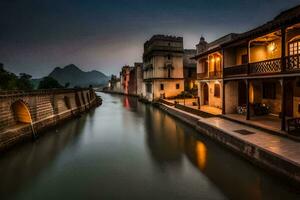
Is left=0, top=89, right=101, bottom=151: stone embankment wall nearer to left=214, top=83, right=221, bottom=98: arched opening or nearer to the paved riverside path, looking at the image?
the paved riverside path

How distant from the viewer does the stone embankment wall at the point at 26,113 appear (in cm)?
1577

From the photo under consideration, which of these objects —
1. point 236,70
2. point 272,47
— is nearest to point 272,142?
point 236,70

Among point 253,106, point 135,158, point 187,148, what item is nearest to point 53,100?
point 135,158

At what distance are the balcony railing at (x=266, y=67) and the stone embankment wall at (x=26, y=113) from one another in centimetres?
1974

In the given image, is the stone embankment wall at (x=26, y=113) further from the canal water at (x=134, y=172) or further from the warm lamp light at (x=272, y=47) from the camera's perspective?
the warm lamp light at (x=272, y=47)

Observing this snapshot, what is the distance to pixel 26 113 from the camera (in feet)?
63.4

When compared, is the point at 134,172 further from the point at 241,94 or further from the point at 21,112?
the point at 241,94

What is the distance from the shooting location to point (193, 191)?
355 inches

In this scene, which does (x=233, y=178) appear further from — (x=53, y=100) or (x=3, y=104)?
(x=53, y=100)

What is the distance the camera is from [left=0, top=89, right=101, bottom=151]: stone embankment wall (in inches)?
621

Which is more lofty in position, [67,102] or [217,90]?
[217,90]

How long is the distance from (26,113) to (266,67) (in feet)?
69.5

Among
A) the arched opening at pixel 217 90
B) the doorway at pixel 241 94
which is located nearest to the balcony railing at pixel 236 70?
the doorway at pixel 241 94

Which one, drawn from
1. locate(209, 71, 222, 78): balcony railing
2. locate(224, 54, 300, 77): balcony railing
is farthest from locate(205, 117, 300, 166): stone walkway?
locate(209, 71, 222, 78): balcony railing
